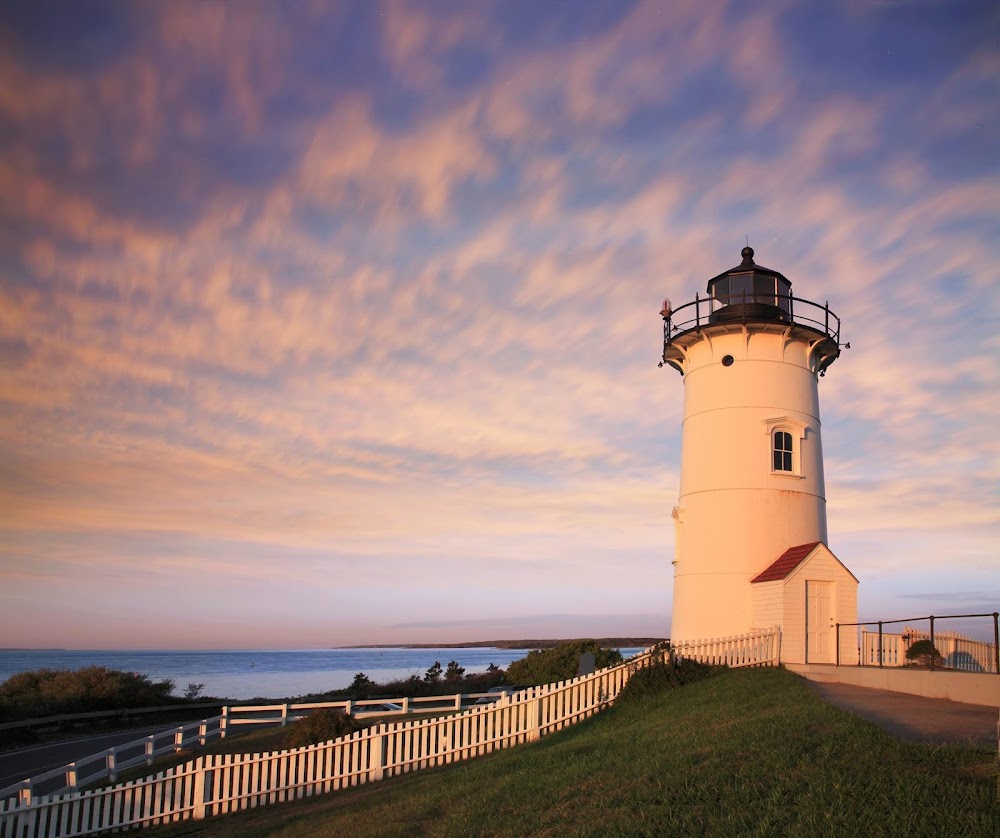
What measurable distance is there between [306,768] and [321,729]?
181cm

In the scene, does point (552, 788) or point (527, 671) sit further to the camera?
point (527, 671)

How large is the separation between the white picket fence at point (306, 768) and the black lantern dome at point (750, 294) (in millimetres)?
10035

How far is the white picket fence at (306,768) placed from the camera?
11195 millimetres

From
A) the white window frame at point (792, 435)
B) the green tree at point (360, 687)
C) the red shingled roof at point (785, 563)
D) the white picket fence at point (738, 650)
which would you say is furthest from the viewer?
the green tree at point (360, 687)

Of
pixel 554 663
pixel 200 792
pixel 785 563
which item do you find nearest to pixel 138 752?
pixel 200 792

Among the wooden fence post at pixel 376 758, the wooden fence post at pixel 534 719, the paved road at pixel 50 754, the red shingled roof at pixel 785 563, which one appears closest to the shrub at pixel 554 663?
the red shingled roof at pixel 785 563

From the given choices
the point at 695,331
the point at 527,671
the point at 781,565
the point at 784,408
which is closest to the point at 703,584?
the point at 781,565

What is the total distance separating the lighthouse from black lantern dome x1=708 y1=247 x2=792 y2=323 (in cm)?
3

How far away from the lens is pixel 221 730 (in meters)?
19.0

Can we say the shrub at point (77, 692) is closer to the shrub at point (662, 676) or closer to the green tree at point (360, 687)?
the green tree at point (360, 687)

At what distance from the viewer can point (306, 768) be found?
13664 millimetres

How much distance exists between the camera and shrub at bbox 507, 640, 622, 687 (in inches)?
1080

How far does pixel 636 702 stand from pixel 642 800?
29.6 ft

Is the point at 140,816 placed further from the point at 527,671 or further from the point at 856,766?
the point at 527,671
